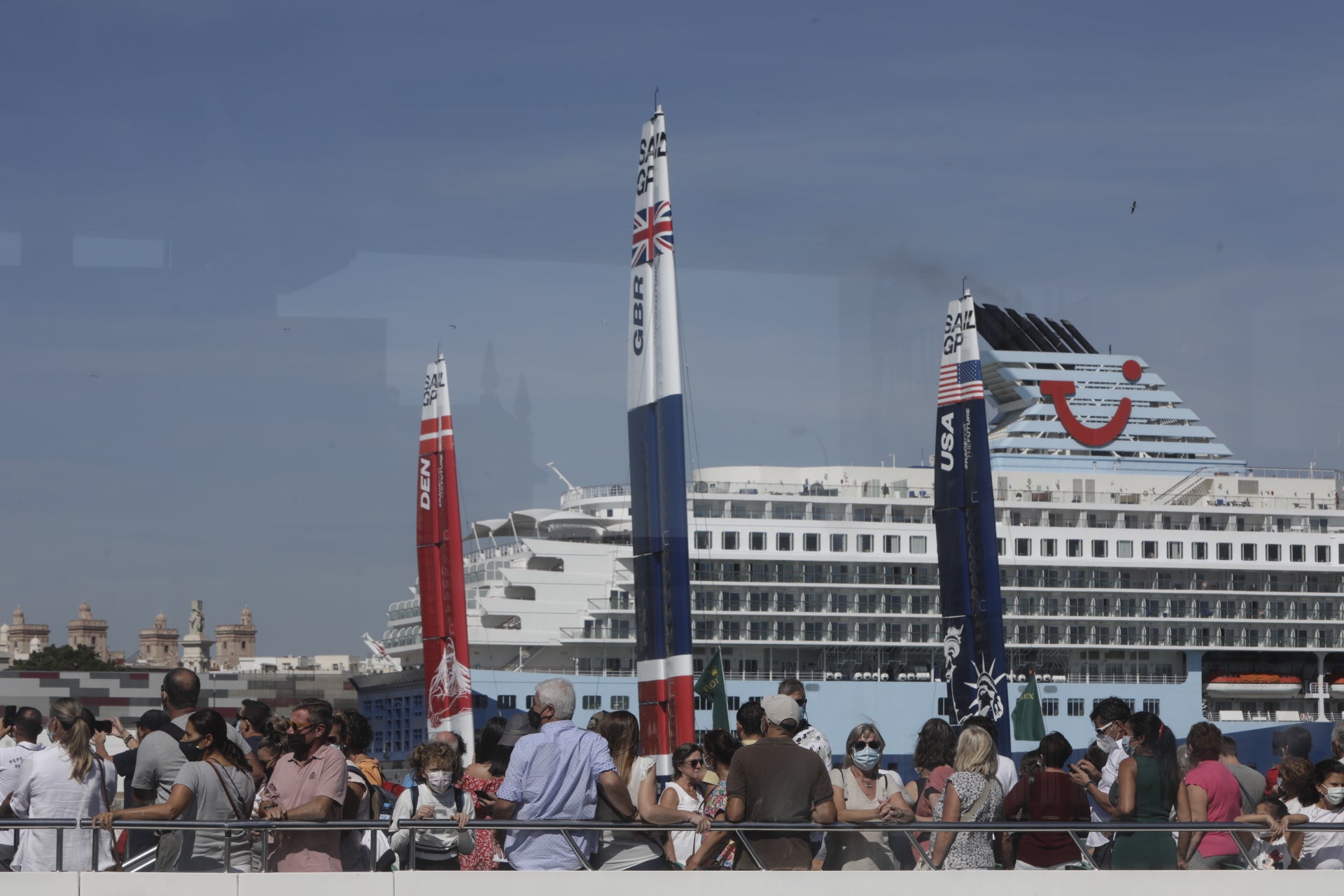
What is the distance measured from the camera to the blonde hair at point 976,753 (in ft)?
21.4

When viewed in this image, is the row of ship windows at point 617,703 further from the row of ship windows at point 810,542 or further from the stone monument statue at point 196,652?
the stone monument statue at point 196,652

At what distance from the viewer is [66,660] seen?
257 ft

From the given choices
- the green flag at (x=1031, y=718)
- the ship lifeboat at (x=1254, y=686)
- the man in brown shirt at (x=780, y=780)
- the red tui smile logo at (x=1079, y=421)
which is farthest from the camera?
the red tui smile logo at (x=1079, y=421)

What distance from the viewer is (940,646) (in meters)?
42.1

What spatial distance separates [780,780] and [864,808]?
63cm

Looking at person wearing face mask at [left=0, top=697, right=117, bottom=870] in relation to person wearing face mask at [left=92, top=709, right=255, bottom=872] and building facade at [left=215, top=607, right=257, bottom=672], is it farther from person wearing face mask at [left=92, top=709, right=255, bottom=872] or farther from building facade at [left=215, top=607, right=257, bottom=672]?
building facade at [left=215, top=607, right=257, bottom=672]

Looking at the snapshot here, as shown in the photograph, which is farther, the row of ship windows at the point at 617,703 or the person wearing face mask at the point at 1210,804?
the row of ship windows at the point at 617,703

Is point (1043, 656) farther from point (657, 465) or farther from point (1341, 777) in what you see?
point (1341, 777)

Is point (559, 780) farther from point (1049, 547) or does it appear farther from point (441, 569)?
point (1049, 547)

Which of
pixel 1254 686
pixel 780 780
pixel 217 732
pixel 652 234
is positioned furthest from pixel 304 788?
pixel 1254 686

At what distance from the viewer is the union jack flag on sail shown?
45.4 ft

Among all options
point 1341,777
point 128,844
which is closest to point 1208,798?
point 1341,777

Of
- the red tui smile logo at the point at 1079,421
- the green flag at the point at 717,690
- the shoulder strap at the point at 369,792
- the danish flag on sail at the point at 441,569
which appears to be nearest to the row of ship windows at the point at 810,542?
the red tui smile logo at the point at 1079,421

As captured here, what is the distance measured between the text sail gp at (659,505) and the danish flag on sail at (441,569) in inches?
334
